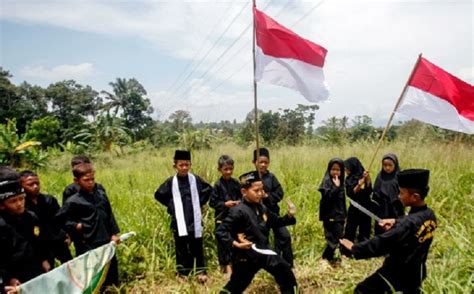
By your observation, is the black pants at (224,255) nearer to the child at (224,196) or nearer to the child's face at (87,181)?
the child at (224,196)

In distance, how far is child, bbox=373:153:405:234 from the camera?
4.57 m

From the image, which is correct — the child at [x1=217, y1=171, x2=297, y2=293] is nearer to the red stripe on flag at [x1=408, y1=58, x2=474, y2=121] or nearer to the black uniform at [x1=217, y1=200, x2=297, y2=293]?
the black uniform at [x1=217, y1=200, x2=297, y2=293]

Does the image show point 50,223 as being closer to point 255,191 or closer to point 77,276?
point 77,276

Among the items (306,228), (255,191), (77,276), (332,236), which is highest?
(255,191)

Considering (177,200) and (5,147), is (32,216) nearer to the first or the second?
(177,200)

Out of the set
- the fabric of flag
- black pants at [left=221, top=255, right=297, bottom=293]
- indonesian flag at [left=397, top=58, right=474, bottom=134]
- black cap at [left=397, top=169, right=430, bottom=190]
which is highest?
indonesian flag at [left=397, top=58, right=474, bottom=134]

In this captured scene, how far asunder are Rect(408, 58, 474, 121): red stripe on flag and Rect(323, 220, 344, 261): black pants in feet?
6.30

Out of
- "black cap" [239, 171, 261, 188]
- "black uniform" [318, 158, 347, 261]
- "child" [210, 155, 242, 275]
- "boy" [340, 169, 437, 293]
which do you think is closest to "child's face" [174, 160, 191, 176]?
"child" [210, 155, 242, 275]

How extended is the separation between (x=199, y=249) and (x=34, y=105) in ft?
148

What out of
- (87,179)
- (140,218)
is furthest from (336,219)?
(87,179)

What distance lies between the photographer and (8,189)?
8.56ft

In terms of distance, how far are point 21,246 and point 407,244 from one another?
2.88 m

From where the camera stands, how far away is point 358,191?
4742mm

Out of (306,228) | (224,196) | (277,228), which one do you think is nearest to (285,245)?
(277,228)
